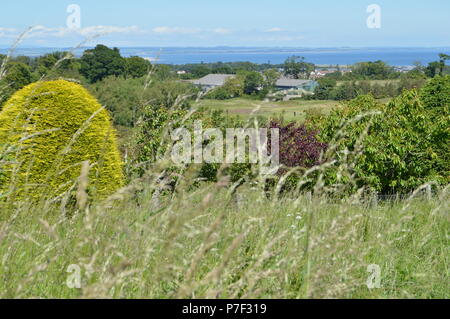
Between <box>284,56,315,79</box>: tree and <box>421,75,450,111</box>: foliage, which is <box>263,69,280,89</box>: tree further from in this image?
<box>284,56,315,79</box>: tree

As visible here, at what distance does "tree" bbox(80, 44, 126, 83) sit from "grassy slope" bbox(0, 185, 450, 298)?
71.4 metres

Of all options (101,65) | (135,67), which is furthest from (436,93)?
(135,67)

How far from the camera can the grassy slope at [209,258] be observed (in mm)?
1800

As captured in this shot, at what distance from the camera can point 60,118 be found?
6289 millimetres

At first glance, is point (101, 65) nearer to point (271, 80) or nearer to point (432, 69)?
point (432, 69)

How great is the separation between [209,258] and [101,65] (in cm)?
7384

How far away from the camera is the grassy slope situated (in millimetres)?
1800

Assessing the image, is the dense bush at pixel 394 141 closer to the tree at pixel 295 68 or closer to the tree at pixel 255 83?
the tree at pixel 255 83

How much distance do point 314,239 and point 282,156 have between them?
397 inches

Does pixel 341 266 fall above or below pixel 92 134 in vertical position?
below

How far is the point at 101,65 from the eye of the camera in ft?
239

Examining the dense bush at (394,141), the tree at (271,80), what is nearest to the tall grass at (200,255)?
the tree at (271,80)
